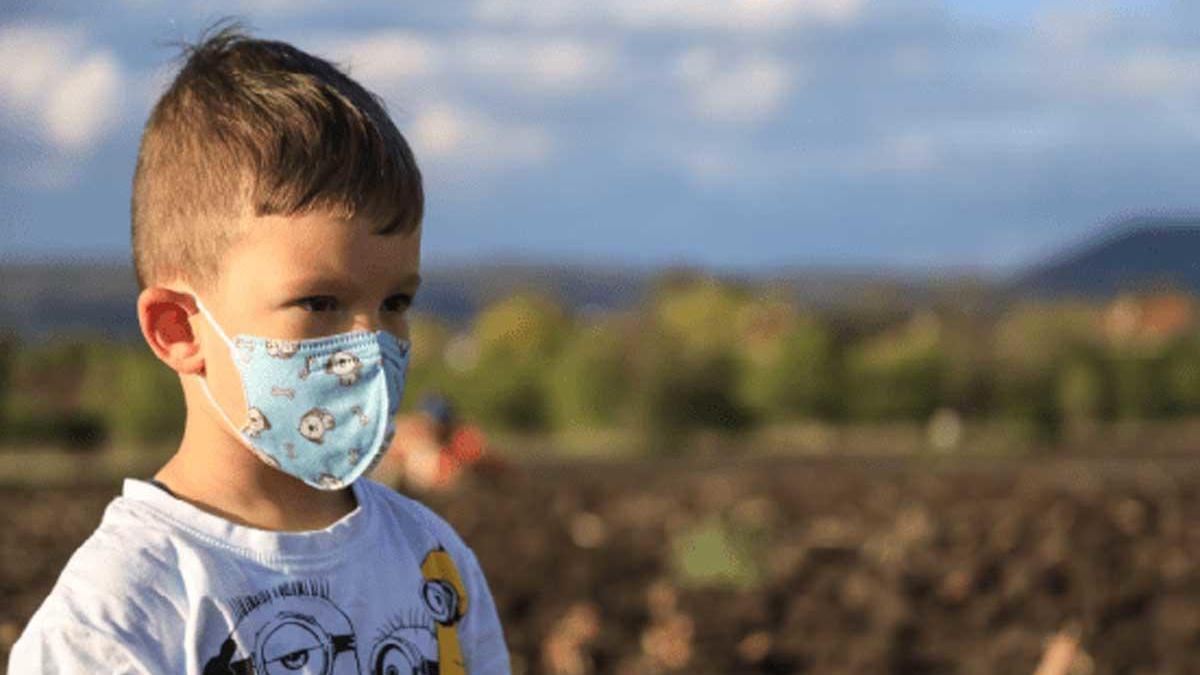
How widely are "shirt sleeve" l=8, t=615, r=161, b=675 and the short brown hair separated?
0.49 metres

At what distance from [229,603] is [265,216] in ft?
1.65

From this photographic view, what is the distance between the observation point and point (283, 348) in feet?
8.41

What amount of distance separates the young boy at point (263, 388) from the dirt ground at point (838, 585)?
2.52 metres

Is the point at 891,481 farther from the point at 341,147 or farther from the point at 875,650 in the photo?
the point at 341,147

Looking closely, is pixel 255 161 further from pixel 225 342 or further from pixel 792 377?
pixel 792 377

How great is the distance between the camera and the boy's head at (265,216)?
2.54m

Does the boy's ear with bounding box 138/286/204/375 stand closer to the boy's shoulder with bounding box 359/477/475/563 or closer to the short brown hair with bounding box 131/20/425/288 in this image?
the short brown hair with bounding box 131/20/425/288

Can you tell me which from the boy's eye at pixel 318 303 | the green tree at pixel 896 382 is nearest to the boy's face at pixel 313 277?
the boy's eye at pixel 318 303

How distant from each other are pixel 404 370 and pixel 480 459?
24.4 feet

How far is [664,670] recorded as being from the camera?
19.0 ft

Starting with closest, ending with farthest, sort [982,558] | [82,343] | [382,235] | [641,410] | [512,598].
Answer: [382,235]
[512,598]
[982,558]
[641,410]
[82,343]

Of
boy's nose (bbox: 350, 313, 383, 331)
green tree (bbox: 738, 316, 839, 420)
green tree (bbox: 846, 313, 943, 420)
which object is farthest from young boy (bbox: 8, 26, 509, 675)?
green tree (bbox: 846, 313, 943, 420)

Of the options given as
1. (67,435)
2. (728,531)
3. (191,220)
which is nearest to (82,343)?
(67,435)

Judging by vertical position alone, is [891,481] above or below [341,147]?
below
